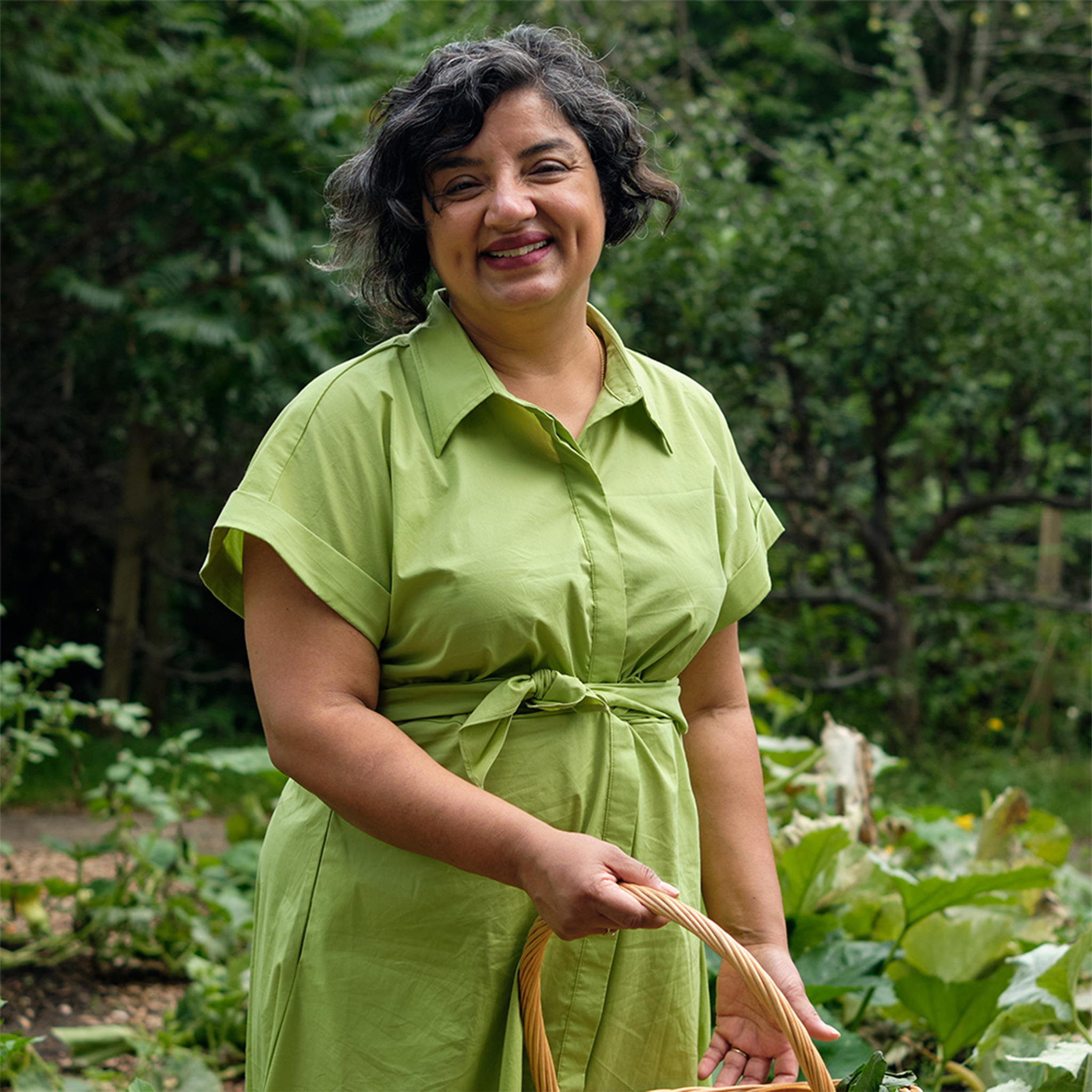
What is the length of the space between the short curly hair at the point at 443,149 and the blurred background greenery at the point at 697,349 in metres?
2.30

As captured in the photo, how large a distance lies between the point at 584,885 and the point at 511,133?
84cm

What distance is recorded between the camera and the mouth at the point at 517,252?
1397 mm

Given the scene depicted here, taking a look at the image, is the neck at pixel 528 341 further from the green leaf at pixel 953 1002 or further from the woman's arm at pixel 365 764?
the green leaf at pixel 953 1002

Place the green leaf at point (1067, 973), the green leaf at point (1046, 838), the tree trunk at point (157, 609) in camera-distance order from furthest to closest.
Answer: the tree trunk at point (157, 609), the green leaf at point (1046, 838), the green leaf at point (1067, 973)

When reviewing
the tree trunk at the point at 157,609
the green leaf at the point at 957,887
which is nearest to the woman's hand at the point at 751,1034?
the green leaf at the point at 957,887

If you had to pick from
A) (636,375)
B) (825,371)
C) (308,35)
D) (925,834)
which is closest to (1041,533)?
(825,371)

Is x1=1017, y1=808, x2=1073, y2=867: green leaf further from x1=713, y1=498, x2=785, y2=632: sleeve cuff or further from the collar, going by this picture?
the collar

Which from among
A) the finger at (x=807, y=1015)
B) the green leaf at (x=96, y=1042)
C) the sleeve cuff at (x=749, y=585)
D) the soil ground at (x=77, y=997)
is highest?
the sleeve cuff at (x=749, y=585)

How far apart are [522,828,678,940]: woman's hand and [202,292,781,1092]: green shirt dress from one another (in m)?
0.16

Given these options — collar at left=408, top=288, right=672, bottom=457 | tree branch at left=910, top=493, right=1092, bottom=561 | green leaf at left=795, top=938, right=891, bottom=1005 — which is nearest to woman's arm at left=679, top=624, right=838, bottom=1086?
collar at left=408, top=288, right=672, bottom=457

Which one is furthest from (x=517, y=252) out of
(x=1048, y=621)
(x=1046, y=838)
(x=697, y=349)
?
(x=1048, y=621)

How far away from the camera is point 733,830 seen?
1.57 metres

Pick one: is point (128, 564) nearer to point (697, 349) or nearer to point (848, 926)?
point (697, 349)

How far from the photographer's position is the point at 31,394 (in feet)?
19.7
